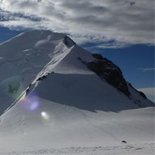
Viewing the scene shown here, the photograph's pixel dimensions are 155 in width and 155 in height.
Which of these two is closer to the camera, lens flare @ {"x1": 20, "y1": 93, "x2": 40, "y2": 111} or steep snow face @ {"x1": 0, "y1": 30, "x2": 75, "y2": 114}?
lens flare @ {"x1": 20, "y1": 93, "x2": 40, "y2": 111}

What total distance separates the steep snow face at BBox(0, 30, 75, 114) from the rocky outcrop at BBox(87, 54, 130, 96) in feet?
36.5

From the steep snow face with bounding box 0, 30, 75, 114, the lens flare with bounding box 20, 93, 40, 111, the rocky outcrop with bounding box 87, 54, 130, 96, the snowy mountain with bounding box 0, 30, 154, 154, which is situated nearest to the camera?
the snowy mountain with bounding box 0, 30, 154, 154

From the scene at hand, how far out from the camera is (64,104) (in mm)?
62250

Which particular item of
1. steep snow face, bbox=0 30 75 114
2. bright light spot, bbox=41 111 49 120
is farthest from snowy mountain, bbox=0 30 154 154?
bright light spot, bbox=41 111 49 120

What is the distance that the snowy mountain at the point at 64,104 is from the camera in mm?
42656

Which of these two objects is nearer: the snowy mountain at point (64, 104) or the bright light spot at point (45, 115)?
the snowy mountain at point (64, 104)

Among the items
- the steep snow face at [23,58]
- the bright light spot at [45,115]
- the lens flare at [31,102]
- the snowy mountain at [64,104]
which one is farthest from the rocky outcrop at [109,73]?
the bright light spot at [45,115]

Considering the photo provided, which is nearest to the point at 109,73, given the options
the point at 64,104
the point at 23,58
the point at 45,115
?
the point at 64,104

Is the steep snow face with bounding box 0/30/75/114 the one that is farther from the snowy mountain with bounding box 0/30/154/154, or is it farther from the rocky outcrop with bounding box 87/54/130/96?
the rocky outcrop with bounding box 87/54/130/96

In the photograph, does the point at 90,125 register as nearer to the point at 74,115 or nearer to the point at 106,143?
the point at 74,115

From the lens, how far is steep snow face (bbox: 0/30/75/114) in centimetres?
8331

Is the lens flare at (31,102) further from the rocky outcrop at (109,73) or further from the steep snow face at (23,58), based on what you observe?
the rocky outcrop at (109,73)

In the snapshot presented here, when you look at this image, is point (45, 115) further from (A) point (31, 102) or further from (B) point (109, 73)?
(B) point (109, 73)

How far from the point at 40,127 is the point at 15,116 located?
24.9 ft
